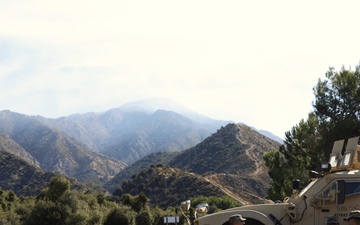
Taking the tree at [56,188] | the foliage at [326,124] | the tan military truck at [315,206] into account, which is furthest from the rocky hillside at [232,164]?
the tan military truck at [315,206]

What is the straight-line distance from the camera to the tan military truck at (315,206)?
9.24 m

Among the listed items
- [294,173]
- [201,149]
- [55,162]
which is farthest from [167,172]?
[55,162]

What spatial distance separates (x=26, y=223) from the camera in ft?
104

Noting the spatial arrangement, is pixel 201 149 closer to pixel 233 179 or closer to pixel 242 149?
pixel 242 149

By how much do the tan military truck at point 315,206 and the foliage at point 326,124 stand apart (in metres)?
12.2

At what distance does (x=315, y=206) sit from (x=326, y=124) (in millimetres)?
13258

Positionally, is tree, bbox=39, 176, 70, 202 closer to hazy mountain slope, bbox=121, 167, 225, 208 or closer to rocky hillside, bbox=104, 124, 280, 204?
rocky hillside, bbox=104, 124, 280, 204

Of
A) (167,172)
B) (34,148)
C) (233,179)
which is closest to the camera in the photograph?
(233,179)

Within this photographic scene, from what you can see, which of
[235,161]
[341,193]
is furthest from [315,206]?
[235,161]

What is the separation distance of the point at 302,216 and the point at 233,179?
56.0m

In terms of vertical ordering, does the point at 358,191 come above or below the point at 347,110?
below

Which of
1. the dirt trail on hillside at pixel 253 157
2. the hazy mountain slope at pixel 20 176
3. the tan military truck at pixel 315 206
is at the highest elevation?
the dirt trail on hillside at pixel 253 157

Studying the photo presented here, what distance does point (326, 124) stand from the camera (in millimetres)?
22031

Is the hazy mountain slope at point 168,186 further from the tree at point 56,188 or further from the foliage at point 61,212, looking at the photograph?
the tree at point 56,188
